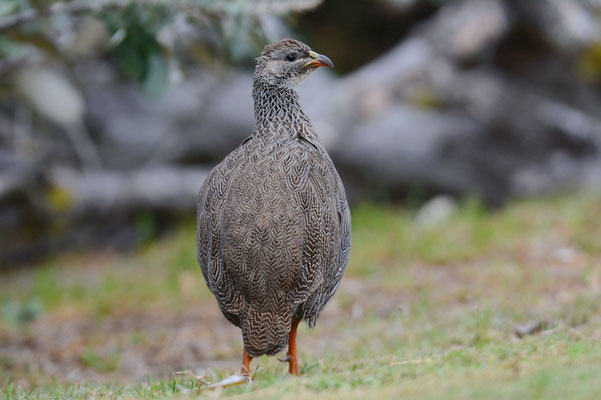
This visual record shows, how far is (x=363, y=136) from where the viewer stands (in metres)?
9.49

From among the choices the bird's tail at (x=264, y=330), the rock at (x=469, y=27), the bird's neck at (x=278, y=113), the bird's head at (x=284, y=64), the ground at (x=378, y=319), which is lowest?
the ground at (x=378, y=319)

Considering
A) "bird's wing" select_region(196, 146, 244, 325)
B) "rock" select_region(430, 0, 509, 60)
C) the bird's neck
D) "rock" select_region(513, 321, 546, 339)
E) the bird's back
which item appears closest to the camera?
the bird's back

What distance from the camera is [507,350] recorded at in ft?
12.3

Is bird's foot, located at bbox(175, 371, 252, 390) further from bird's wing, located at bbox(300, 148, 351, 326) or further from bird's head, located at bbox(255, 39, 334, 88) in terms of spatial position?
bird's head, located at bbox(255, 39, 334, 88)

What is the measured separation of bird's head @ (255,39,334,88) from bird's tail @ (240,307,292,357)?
1403 mm

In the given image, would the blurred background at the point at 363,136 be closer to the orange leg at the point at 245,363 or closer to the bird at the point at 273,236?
the bird at the point at 273,236

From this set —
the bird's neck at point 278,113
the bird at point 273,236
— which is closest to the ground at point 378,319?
the bird at point 273,236

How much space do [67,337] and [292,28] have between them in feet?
15.2

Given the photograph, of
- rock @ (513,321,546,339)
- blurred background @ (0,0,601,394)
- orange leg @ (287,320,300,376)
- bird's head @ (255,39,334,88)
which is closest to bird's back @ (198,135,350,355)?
orange leg @ (287,320,300,376)

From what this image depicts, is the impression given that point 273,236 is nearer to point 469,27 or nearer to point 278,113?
point 278,113

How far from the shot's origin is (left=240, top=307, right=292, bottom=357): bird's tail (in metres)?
3.89

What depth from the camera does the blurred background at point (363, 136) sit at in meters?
8.80

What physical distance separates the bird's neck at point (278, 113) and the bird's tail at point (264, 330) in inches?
42.1

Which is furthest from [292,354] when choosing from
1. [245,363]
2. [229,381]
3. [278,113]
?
[278,113]
